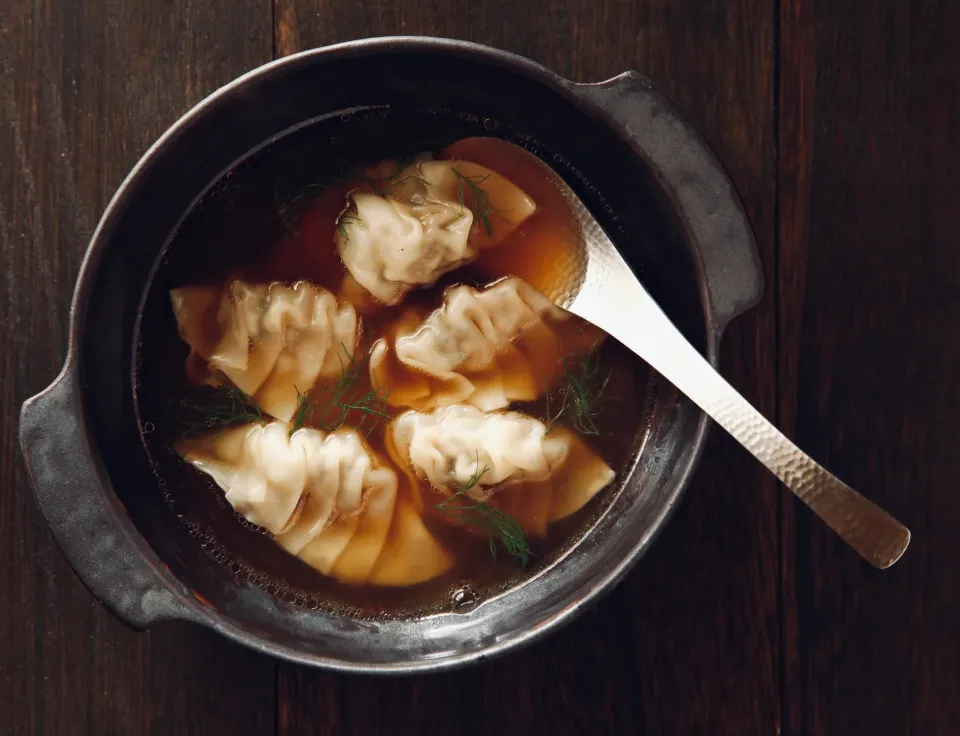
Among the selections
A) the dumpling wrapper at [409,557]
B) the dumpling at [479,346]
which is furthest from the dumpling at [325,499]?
the dumpling at [479,346]

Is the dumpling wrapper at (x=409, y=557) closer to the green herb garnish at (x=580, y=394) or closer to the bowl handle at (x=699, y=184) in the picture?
the green herb garnish at (x=580, y=394)

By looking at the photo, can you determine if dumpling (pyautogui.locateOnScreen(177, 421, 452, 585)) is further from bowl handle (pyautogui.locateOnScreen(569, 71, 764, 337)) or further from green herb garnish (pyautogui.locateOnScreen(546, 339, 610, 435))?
bowl handle (pyautogui.locateOnScreen(569, 71, 764, 337))

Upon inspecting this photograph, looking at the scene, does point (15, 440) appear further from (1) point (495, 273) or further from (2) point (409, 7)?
(2) point (409, 7)

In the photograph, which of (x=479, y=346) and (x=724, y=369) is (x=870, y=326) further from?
(x=479, y=346)

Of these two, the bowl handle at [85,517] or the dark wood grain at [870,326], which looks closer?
the bowl handle at [85,517]

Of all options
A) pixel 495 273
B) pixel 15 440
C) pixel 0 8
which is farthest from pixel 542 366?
pixel 0 8

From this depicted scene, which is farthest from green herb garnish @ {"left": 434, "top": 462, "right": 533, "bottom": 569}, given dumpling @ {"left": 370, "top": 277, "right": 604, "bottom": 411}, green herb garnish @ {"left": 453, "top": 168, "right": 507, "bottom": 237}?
green herb garnish @ {"left": 453, "top": 168, "right": 507, "bottom": 237}

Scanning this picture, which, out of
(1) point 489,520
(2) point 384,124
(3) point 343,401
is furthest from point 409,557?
(2) point 384,124
